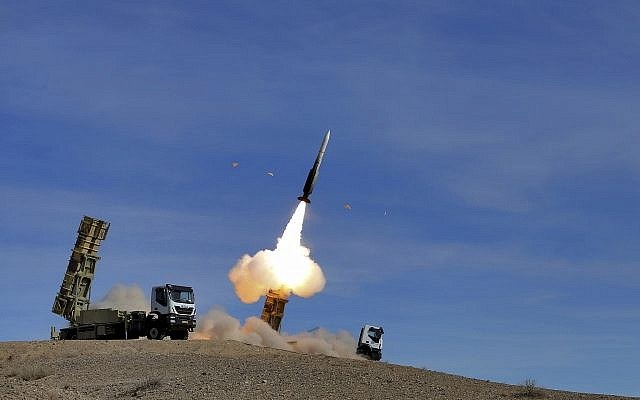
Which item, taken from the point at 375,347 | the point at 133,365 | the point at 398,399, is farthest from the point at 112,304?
the point at 398,399

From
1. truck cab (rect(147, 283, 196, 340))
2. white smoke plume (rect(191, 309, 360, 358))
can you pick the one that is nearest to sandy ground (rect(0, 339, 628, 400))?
truck cab (rect(147, 283, 196, 340))

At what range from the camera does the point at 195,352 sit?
160 ft

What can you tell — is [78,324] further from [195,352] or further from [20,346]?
[195,352]

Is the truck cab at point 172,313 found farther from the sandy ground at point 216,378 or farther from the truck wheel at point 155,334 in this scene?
the sandy ground at point 216,378

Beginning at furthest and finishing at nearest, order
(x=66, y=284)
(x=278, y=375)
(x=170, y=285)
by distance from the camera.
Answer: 1. (x=66, y=284)
2. (x=170, y=285)
3. (x=278, y=375)

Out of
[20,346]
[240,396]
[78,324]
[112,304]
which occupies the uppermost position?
[112,304]

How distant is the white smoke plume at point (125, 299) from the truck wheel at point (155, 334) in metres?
13.0

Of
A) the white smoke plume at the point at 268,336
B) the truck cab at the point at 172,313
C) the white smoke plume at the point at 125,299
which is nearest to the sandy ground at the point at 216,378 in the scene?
the truck cab at the point at 172,313

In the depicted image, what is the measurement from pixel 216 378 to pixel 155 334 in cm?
1983

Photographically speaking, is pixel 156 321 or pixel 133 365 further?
pixel 156 321

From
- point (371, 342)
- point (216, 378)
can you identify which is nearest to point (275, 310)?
point (371, 342)

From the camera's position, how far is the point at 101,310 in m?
58.2

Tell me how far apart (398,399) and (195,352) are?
17.9 m

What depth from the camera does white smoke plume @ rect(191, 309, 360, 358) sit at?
58.2 meters
